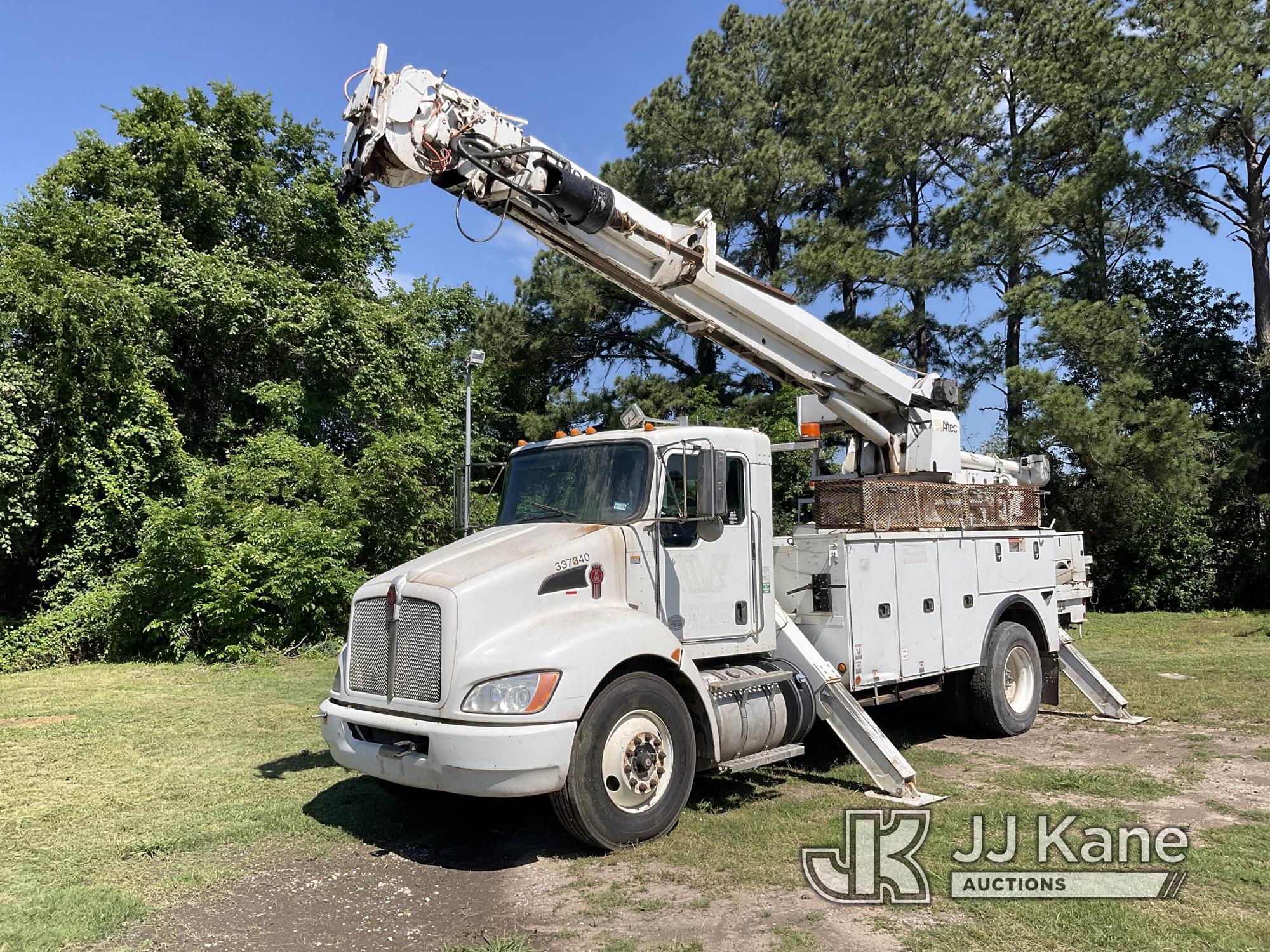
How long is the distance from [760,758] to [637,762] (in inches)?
44.9

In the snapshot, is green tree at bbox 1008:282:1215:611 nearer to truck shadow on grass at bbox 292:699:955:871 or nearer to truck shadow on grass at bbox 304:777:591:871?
truck shadow on grass at bbox 292:699:955:871

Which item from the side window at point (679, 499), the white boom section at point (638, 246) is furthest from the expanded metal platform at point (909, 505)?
the side window at point (679, 499)

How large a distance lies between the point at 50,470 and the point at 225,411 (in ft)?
15.0

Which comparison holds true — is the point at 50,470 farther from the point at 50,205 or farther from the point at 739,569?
the point at 739,569

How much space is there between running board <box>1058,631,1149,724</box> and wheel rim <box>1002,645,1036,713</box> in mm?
585

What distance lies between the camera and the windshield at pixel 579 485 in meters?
6.27

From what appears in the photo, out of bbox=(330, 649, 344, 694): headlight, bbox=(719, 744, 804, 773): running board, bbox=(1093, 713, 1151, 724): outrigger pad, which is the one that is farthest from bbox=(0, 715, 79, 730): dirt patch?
bbox=(1093, 713, 1151, 724): outrigger pad

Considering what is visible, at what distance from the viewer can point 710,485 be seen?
604 cm

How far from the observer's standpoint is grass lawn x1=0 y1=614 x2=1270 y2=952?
445cm

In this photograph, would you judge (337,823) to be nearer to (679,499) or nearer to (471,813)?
(471,813)

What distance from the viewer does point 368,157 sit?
19.7 ft

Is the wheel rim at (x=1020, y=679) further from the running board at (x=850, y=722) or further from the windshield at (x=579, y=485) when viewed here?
the windshield at (x=579, y=485)

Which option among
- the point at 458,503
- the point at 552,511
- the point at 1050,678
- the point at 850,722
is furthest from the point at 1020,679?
the point at 458,503

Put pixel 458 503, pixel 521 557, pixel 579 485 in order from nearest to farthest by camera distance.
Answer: pixel 521 557, pixel 579 485, pixel 458 503
